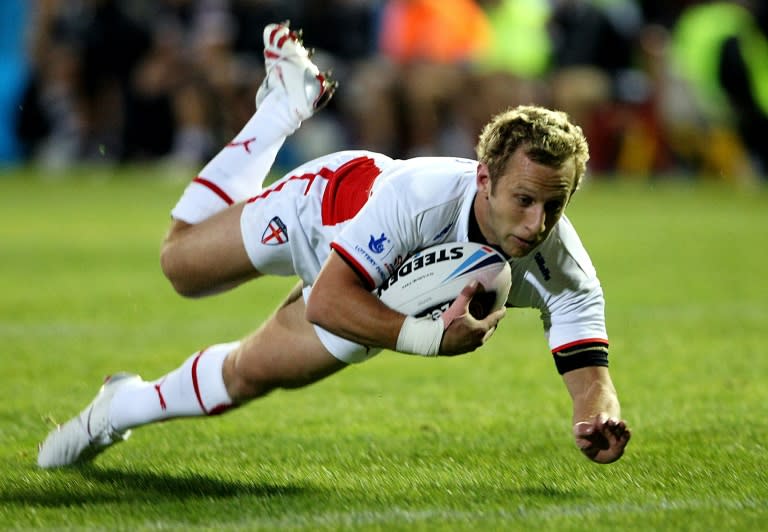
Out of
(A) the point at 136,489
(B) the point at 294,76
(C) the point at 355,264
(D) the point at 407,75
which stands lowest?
(D) the point at 407,75

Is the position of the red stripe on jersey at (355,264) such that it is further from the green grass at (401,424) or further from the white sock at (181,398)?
the white sock at (181,398)

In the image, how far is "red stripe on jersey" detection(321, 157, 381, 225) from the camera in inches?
197

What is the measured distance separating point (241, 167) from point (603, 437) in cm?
208

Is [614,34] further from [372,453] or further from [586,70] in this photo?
[372,453]

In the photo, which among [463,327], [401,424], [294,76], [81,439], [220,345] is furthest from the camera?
[294,76]

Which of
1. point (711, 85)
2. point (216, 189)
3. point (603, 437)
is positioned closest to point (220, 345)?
point (216, 189)

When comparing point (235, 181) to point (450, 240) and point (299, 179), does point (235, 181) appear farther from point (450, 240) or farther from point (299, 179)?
point (450, 240)

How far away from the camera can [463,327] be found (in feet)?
14.0

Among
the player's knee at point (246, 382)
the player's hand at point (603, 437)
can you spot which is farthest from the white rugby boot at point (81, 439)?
the player's hand at point (603, 437)

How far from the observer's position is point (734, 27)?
1855 cm

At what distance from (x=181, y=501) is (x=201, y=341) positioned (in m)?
3.42

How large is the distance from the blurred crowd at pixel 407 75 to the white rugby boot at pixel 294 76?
1181 centimetres

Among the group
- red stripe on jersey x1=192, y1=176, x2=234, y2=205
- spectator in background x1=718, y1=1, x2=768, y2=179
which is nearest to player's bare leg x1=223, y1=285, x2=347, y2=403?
red stripe on jersey x1=192, y1=176, x2=234, y2=205

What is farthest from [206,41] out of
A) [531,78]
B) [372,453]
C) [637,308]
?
[372,453]
